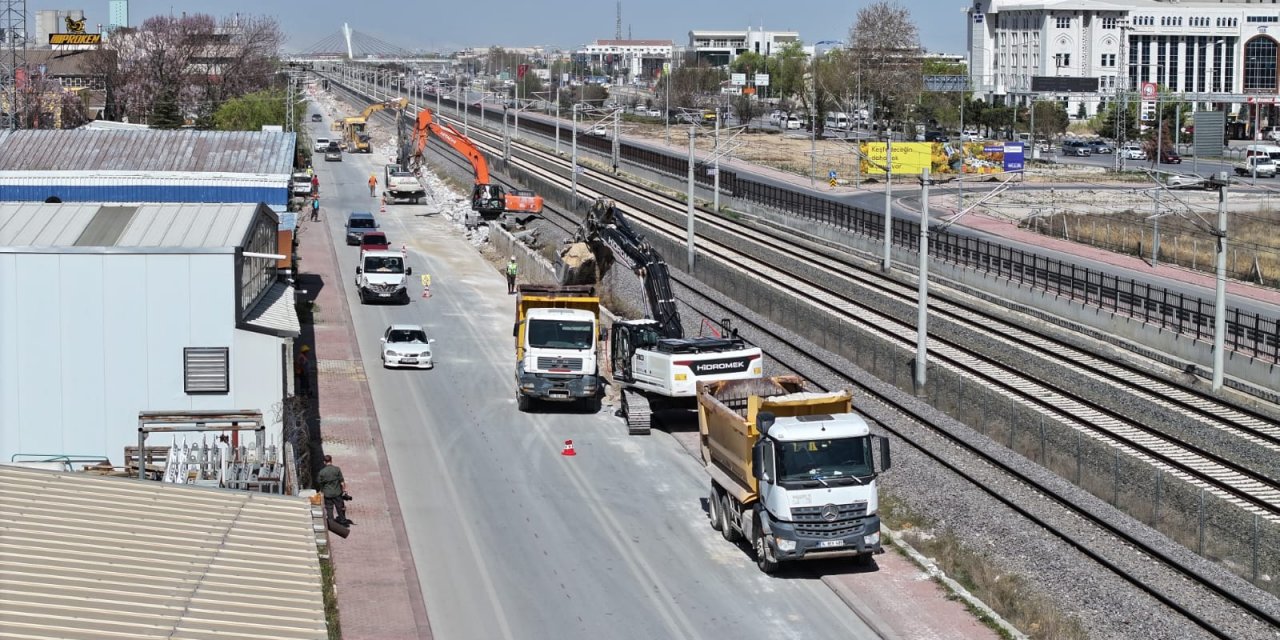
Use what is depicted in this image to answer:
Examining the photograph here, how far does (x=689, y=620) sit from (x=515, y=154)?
9146cm

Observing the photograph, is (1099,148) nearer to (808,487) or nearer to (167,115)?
(167,115)

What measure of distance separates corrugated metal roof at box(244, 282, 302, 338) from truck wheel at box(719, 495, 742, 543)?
307 inches

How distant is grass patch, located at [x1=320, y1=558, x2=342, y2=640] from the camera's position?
19.1 metres

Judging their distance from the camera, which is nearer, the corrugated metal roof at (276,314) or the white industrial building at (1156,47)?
the corrugated metal roof at (276,314)

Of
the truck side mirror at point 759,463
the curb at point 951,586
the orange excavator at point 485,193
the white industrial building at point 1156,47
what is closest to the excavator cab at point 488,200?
the orange excavator at point 485,193

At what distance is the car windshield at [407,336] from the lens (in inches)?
1581

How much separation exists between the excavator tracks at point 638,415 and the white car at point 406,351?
869 cm

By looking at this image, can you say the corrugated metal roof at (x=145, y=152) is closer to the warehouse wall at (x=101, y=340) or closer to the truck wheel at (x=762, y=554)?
the warehouse wall at (x=101, y=340)

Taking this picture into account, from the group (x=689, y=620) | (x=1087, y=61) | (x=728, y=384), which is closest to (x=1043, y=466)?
(x=728, y=384)

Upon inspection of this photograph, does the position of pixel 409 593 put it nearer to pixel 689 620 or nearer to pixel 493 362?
pixel 689 620

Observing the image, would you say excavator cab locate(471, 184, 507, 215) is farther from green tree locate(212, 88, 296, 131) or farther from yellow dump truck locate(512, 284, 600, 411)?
yellow dump truck locate(512, 284, 600, 411)

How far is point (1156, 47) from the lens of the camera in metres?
143

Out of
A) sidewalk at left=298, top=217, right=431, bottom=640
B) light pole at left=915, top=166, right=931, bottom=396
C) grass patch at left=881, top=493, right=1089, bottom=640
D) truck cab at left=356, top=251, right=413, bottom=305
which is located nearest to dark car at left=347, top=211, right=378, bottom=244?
truck cab at left=356, top=251, right=413, bottom=305

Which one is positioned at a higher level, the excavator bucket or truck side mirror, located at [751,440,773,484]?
the excavator bucket
